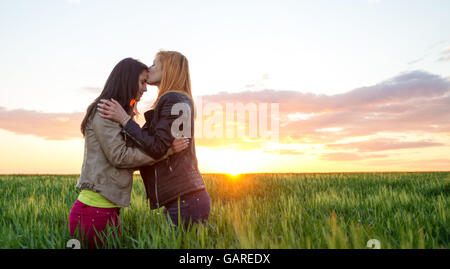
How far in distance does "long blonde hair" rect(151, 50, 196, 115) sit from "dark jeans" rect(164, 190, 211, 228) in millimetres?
932

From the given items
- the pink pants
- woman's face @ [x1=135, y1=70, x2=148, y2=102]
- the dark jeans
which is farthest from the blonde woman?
the pink pants

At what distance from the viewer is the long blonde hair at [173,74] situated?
10.8 feet

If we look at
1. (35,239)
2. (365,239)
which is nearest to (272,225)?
(365,239)

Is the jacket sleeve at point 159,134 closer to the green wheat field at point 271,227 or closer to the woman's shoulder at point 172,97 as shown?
the woman's shoulder at point 172,97

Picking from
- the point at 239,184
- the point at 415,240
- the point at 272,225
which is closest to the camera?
the point at 415,240

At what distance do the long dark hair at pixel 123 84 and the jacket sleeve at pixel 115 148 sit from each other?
0.23 meters

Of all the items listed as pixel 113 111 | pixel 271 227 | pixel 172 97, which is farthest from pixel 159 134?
pixel 271 227

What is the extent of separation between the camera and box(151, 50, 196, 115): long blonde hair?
330 centimetres

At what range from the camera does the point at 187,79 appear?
341 cm

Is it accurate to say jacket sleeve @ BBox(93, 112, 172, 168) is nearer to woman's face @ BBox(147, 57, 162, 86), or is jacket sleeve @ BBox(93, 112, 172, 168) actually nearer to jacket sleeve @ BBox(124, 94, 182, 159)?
jacket sleeve @ BBox(124, 94, 182, 159)

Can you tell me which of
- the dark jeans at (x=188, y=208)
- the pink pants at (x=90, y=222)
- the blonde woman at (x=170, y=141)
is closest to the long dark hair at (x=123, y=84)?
the blonde woman at (x=170, y=141)

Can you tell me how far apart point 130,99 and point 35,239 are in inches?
71.3
